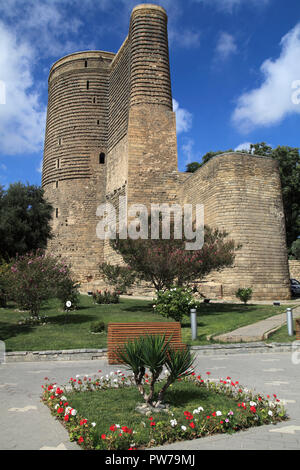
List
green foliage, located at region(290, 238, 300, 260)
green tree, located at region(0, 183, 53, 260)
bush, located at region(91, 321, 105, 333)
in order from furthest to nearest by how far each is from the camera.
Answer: green foliage, located at region(290, 238, 300, 260), green tree, located at region(0, 183, 53, 260), bush, located at region(91, 321, 105, 333)

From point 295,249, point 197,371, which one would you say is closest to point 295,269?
point 295,249

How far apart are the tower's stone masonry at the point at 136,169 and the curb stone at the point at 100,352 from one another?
9.98 meters

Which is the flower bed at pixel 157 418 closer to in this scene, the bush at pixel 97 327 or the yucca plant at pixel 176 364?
the yucca plant at pixel 176 364

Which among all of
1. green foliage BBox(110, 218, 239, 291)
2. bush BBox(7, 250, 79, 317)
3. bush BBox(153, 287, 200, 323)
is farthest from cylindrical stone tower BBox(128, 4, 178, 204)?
bush BBox(153, 287, 200, 323)

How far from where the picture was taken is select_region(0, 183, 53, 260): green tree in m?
20.5

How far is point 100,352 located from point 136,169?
16.3 metres

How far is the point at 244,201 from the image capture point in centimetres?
1878

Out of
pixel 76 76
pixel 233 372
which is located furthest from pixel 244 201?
pixel 76 76

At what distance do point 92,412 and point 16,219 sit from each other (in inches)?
736

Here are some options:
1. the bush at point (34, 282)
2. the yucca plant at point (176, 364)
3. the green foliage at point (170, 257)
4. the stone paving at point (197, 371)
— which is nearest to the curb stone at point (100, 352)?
the stone paving at point (197, 371)

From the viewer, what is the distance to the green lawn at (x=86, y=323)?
8641mm

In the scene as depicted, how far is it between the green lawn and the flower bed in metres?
3.89

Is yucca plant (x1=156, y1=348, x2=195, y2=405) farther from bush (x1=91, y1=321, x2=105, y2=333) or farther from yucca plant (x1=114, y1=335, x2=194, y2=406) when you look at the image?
bush (x1=91, y1=321, x2=105, y2=333)
